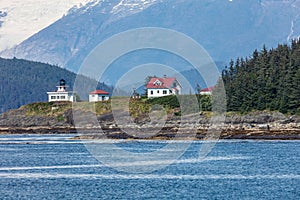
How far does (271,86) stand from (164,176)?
54406 mm

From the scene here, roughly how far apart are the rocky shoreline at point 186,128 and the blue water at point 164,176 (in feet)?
47.6

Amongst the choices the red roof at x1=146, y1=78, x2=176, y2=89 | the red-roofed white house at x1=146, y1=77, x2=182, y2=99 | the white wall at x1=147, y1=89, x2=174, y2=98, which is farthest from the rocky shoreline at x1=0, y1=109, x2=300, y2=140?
the red roof at x1=146, y1=78, x2=176, y2=89

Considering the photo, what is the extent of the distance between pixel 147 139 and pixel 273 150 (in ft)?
92.5

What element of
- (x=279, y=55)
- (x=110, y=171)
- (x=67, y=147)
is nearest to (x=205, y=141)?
(x=67, y=147)

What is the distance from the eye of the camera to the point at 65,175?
54.5 m

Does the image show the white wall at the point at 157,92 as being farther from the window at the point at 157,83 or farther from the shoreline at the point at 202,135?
the shoreline at the point at 202,135

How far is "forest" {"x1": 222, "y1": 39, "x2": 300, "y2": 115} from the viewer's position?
100m

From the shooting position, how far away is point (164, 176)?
175ft

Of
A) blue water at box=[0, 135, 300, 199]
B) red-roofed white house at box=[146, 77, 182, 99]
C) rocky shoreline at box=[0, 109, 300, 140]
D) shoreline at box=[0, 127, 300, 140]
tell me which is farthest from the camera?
red-roofed white house at box=[146, 77, 182, 99]

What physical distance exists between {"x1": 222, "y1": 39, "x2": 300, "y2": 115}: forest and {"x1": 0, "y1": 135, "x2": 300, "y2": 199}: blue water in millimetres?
22054

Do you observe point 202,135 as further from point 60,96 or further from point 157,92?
point 60,96

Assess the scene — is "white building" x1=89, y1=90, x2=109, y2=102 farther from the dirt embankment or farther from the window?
the window

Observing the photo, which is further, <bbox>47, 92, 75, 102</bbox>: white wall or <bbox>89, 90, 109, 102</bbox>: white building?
<bbox>47, 92, 75, 102</bbox>: white wall

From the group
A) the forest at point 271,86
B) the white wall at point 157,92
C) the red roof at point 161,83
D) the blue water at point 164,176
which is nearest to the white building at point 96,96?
the red roof at point 161,83
